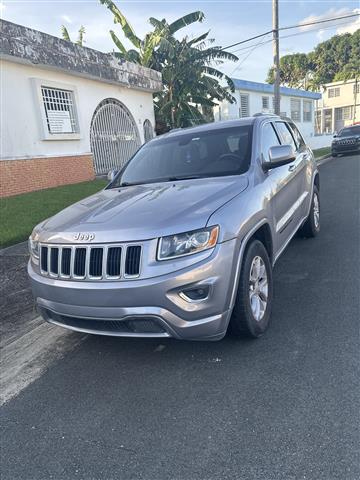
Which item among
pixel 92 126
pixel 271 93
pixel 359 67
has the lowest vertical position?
pixel 92 126

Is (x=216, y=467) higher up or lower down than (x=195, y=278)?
lower down

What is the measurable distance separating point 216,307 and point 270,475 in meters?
1.04

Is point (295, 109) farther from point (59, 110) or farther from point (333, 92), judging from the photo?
point (333, 92)

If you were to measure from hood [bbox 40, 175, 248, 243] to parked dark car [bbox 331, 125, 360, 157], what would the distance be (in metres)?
21.1

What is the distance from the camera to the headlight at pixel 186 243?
8.80 ft

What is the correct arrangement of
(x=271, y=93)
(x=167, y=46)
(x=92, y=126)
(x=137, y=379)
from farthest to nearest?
(x=271, y=93)
(x=167, y=46)
(x=92, y=126)
(x=137, y=379)

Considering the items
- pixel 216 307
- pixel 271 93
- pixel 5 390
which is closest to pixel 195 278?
pixel 216 307

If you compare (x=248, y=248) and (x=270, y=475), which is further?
(x=248, y=248)

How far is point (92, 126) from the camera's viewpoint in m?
14.1

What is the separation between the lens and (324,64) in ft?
209

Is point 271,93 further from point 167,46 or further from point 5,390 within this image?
point 5,390

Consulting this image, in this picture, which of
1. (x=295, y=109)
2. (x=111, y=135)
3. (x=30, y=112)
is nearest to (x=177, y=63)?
(x=111, y=135)

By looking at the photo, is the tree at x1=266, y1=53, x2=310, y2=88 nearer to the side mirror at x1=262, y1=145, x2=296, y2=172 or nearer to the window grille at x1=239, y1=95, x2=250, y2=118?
the window grille at x1=239, y1=95, x2=250, y2=118

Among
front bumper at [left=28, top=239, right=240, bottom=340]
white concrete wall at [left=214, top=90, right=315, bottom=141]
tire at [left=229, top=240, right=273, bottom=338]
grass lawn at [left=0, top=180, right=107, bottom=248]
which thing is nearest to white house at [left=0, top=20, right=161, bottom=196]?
grass lawn at [left=0, top=180, right=107, bottom=248]
